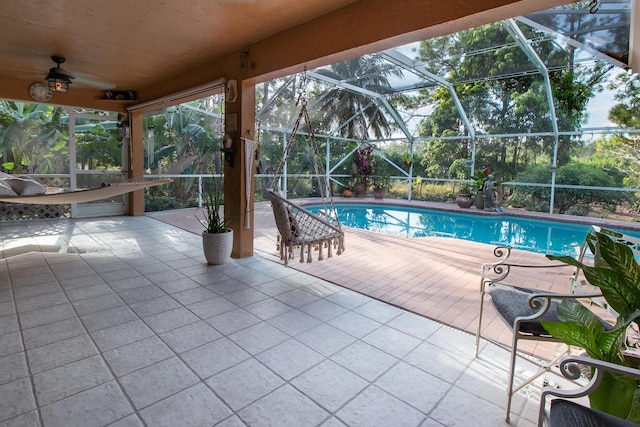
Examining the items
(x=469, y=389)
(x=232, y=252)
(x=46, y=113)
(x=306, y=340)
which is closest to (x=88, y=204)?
(x=46, y=113)

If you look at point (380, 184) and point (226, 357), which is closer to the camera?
point (226, 357)

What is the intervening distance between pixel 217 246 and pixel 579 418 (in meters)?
3.42

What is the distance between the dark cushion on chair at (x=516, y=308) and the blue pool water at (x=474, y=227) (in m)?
4.96

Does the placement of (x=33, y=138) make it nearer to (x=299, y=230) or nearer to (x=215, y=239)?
(x=215, y=239)

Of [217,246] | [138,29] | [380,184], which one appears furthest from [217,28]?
[380,184]

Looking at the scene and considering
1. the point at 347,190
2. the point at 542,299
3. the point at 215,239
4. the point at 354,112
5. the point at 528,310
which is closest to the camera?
the point at 542,299

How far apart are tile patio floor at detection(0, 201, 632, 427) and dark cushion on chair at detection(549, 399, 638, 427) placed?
0.60 meters

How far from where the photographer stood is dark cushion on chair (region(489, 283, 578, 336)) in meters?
1.59

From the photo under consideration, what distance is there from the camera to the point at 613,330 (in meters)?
1.14

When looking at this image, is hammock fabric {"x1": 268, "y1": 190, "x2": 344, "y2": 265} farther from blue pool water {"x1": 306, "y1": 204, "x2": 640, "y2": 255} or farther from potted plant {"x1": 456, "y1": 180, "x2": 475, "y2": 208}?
potted plant {"x1": 456, "y1": 180, "x2": 475, "y2": 208}

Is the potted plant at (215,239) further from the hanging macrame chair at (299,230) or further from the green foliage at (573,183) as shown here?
the green foliage at (573,183)

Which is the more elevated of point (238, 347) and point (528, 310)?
point (528, 310)

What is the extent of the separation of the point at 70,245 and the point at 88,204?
2.60 meters

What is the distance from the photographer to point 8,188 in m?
4.03
